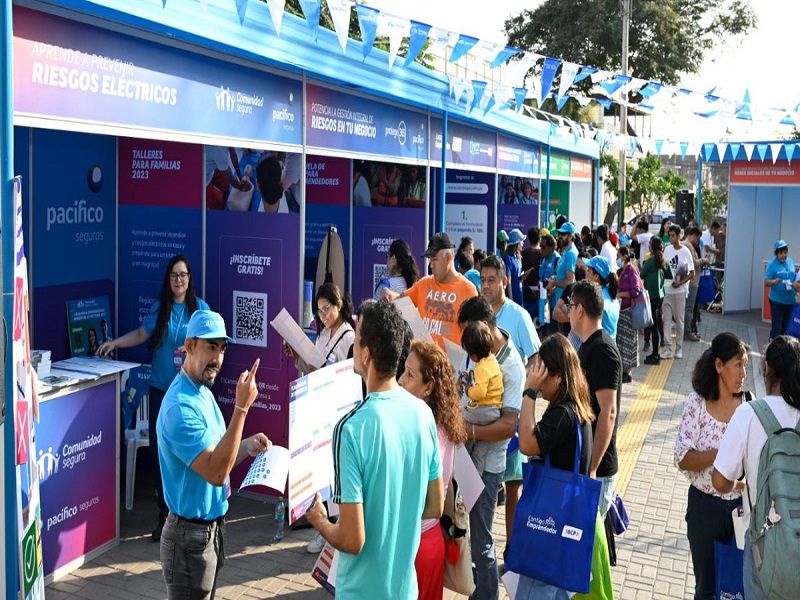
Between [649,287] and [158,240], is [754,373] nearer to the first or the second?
[649,287]

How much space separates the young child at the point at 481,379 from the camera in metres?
4.58

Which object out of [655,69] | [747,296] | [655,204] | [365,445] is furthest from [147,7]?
[655,204]

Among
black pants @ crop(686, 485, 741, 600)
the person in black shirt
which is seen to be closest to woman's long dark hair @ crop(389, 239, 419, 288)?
the person in black shirt

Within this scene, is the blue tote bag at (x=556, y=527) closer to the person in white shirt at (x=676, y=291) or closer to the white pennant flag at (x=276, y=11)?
the white pennant flag at (x=276, y=11)

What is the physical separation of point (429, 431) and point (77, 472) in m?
3.16

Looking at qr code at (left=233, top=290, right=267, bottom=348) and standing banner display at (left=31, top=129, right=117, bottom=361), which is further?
qr code at (left=233, top=290, right=267, bottom=348)

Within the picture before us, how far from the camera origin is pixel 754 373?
11945mm

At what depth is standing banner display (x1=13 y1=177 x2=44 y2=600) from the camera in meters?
3.36

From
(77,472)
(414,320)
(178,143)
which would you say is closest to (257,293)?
(178,143)

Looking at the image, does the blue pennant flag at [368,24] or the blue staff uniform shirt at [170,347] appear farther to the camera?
the blue pennant flag at [368,24]

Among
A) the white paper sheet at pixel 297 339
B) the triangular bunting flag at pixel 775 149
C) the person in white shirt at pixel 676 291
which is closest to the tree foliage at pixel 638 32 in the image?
the triangular bunting flag at pixel 775 149

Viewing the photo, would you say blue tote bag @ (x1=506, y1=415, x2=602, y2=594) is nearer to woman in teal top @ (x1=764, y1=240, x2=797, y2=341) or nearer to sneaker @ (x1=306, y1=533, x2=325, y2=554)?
sneaker @ (x1=306, y1=533, x2=325, y2=554)

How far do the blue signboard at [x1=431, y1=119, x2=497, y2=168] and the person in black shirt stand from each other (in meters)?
5.03

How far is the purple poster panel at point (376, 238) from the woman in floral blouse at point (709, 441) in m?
5.67
